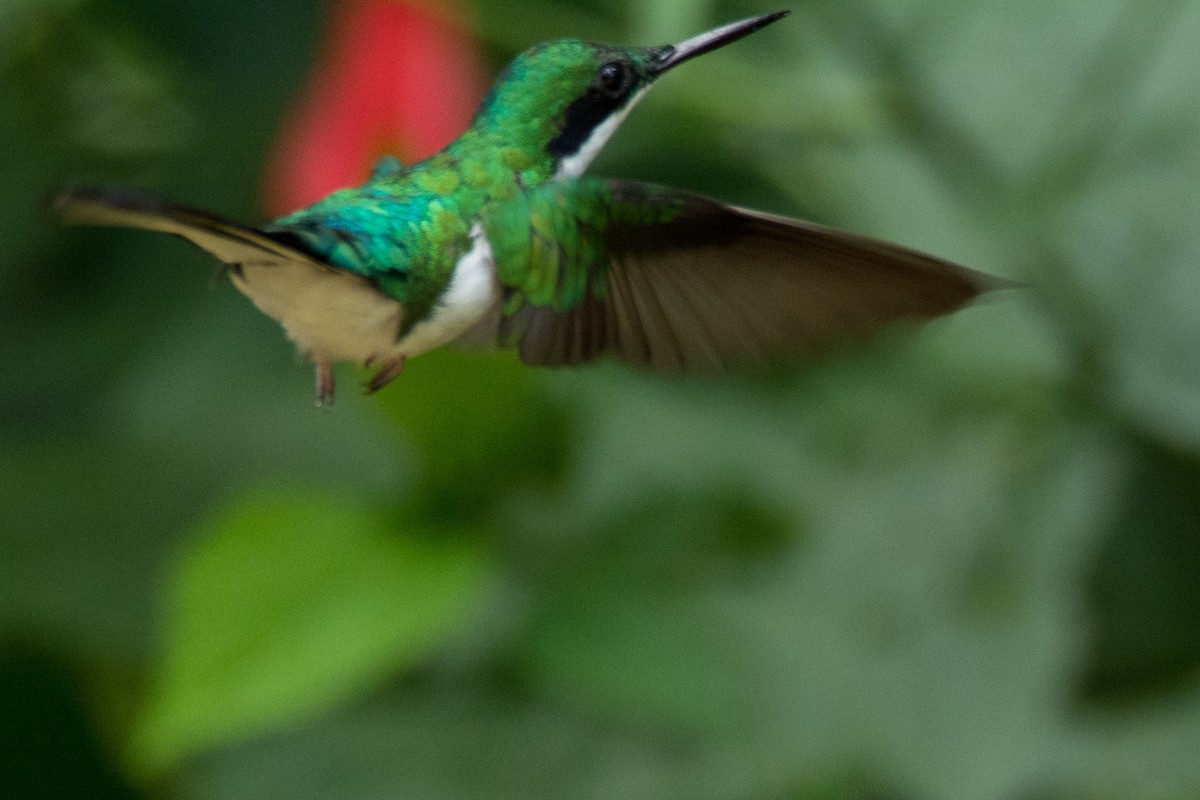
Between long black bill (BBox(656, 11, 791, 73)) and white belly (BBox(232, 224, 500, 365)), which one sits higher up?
long black bill (BBox(656, 11, 791, 73))

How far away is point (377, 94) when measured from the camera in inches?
29.4

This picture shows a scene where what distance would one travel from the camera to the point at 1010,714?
3.45 feet

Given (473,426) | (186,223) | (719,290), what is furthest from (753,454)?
(186,223)

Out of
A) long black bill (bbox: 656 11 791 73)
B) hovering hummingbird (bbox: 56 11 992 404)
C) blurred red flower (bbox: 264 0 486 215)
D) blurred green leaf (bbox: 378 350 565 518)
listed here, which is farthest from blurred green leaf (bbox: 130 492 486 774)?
long black bill (bbox: 656 11 791 73)

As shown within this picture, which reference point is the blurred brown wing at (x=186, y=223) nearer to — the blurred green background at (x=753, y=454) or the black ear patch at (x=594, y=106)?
the black ear patch at (x=594, y=106)

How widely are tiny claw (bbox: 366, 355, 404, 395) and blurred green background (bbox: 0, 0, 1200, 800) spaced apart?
0.43 metres

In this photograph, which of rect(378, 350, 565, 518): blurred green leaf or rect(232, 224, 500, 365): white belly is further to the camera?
rect(378, 350, 565, 518): blurred green leaf

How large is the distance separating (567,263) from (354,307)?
0.07 m

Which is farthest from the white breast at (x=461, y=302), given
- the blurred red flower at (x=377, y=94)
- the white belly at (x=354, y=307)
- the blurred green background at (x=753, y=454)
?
the blurred green background at (x=753, y=454)

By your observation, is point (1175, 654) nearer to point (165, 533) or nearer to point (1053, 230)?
point (1053, 230)

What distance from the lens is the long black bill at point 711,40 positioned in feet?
1.13

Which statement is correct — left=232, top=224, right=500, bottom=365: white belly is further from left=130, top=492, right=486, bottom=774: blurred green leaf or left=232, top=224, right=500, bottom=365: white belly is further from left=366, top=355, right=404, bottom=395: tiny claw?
left=130, top=492, right=486, bottom=774: blurred green leaf

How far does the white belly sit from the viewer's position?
0.34 m

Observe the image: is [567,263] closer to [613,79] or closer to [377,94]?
[613,79]
